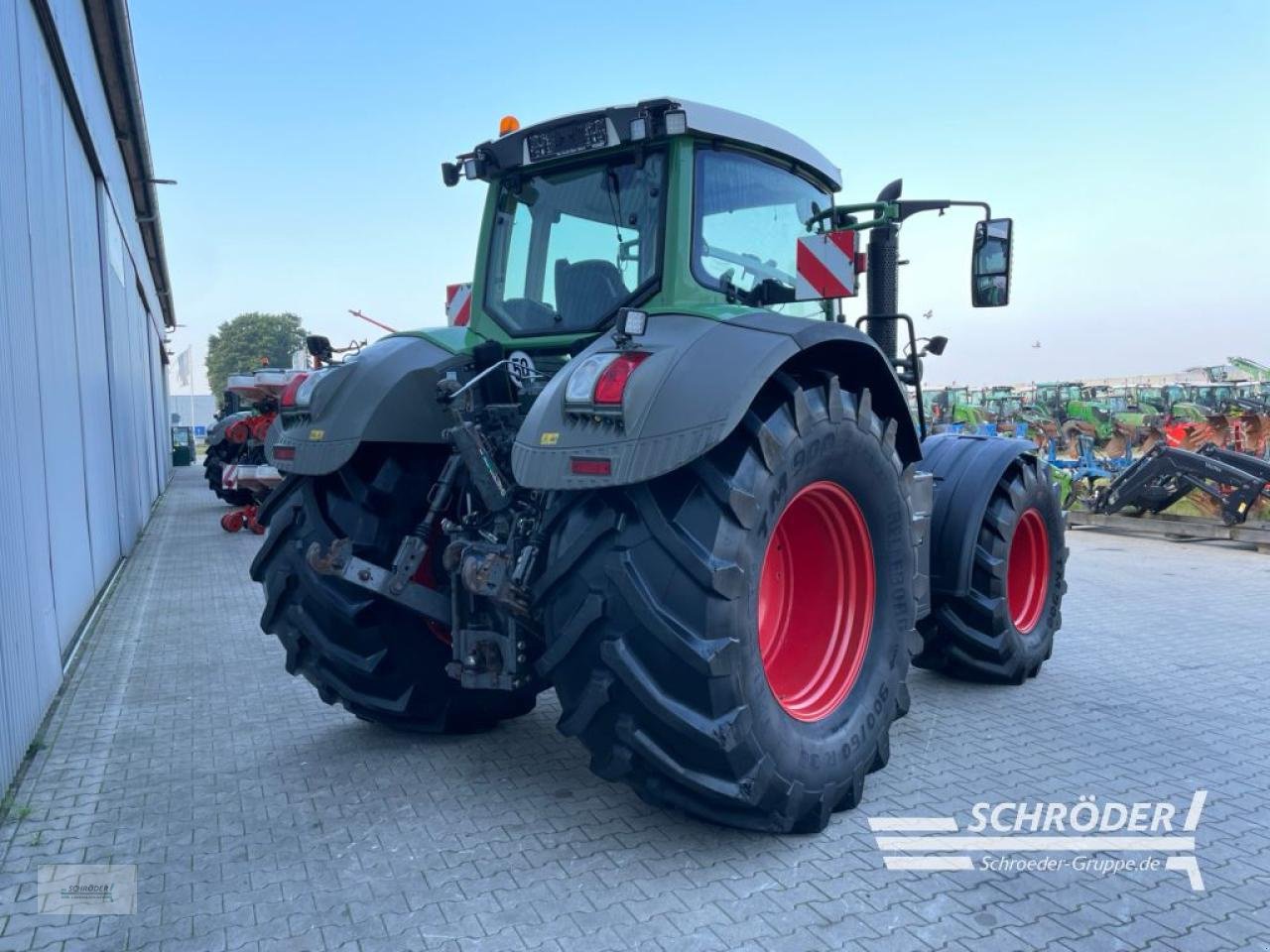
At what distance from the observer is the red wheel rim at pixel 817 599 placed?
3.38 m

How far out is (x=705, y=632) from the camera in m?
2.61

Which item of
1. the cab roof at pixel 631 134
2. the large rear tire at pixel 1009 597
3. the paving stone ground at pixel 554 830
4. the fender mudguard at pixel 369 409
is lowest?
the paving stone ground at pixel 554 830

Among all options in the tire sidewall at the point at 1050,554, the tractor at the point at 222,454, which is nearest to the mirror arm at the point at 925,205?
the tire sidewall at the point at 1050,554

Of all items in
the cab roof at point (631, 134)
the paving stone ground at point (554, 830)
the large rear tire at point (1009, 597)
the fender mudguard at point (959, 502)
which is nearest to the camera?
the paving stone ground at point (554, 830)

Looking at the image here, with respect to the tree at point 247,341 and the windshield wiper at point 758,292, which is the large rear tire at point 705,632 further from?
the tree at point 247,341

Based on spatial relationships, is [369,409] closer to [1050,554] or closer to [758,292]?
[758,292]

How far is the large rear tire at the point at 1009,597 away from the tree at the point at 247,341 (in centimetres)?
7065

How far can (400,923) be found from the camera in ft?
8.27

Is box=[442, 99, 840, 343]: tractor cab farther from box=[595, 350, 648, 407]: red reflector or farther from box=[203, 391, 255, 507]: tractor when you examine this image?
box=[203, 391, 255, 507]: tractor

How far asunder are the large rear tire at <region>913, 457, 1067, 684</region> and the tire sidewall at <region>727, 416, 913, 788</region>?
117cm

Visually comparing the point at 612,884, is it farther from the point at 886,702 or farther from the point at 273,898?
the point at 886,702

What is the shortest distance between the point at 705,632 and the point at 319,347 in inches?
96.7

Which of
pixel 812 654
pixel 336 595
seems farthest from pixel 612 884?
pixel 336 595

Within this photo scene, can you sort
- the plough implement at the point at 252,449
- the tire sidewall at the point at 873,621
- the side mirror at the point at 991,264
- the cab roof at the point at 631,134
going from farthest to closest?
the plough implement at the point at 252,449 → the side mirror at the point at 991,264 → the cab roof at the point at 631,134 → the tire sidewall at the point at 873,621
